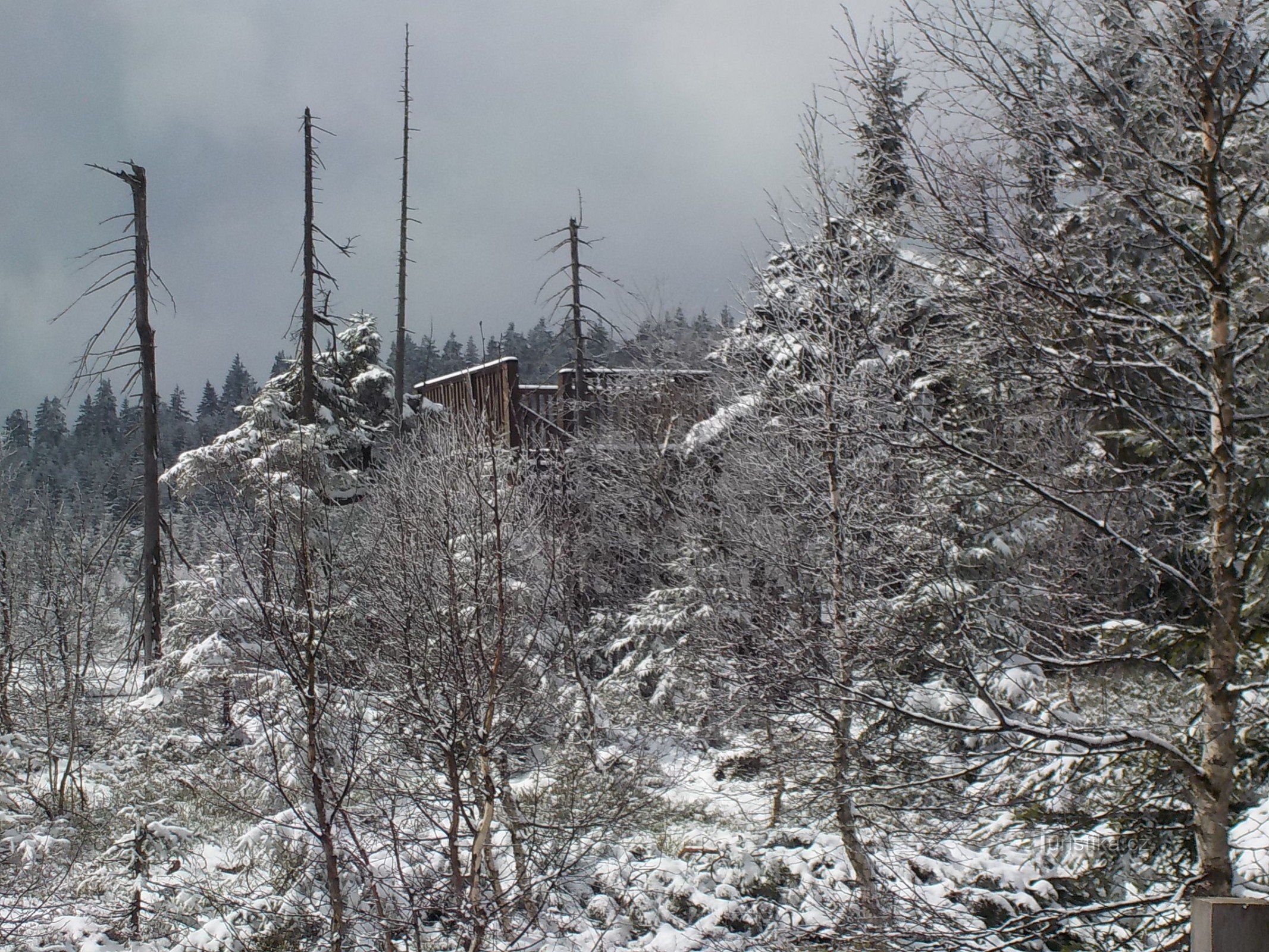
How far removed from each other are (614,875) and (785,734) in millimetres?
3857

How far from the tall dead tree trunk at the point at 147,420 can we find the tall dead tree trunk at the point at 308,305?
294 centimetres

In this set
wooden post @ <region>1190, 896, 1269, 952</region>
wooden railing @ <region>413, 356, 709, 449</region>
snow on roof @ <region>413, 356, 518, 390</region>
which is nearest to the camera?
wooden post @ <region>1190, 896, 1269, 952</region>

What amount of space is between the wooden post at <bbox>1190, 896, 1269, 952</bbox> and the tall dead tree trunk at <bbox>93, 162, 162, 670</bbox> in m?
16.0

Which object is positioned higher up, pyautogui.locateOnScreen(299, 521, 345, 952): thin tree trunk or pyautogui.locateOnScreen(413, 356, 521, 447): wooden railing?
pyautogui.locateOnScreen(413, 356, 521, 447): wooden railing

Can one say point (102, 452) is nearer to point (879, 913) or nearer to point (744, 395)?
point (744, 395)

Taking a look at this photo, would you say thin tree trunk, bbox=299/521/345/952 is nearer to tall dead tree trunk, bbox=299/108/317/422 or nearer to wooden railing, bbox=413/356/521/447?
wooden railing, bbox=413/356/521/447

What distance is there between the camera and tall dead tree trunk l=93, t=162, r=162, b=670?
15.1m

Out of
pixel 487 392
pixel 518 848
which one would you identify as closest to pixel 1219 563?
pixel 518 848

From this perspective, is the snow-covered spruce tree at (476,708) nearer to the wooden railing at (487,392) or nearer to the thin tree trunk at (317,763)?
the thin tree trunk at (317,763)

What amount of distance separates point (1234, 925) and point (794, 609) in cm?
749

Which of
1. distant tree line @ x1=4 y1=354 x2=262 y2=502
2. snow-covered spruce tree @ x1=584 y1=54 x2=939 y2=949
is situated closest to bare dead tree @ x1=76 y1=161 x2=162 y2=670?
snow-covered spruce tree @ x1=584 y1=54 x2=939 y2=949

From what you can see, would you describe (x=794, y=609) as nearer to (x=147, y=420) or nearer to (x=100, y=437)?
(x=147, y=420)

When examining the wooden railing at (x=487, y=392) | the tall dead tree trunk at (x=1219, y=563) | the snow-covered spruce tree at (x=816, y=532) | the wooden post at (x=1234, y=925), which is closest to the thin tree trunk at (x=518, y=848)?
the snow-covered spruce tree at (x=816, y=532)

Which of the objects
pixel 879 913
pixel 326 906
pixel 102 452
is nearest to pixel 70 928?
pixel 326 906
